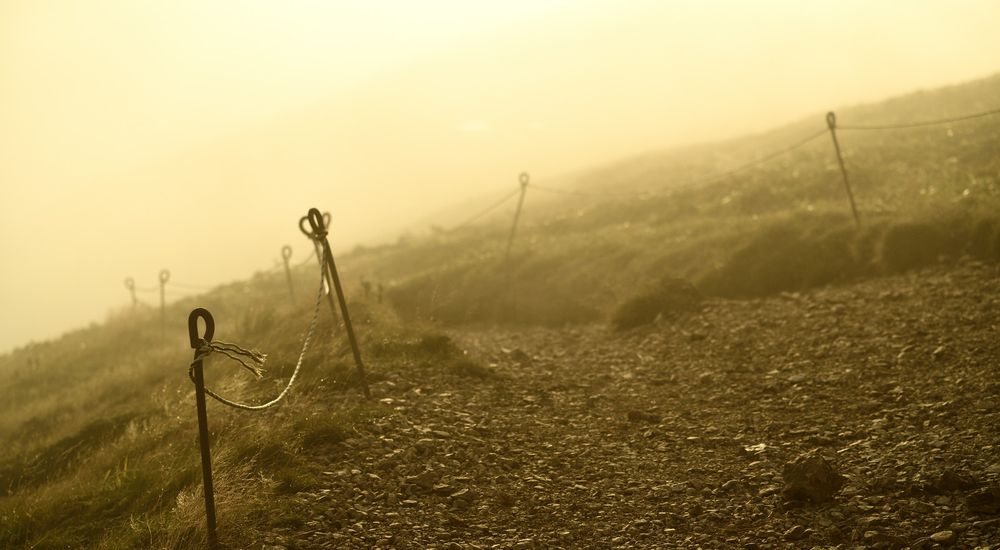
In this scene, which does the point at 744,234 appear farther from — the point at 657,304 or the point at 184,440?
the point at 184,440

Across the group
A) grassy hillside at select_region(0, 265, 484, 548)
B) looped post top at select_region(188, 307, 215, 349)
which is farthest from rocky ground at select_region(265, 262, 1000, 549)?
looped post top at select_region(188, 307, 215, 349)

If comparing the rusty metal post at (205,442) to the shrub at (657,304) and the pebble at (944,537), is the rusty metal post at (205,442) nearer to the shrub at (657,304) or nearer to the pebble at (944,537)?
the pebble at (944,537)

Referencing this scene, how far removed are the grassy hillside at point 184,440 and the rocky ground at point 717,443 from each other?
0.36 metres

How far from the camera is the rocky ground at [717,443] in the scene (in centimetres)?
552

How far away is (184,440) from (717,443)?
215 inches

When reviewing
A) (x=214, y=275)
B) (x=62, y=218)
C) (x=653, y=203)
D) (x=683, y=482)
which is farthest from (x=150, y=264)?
(x=683, y=482)

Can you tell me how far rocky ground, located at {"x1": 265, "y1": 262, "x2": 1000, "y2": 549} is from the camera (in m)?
5.52

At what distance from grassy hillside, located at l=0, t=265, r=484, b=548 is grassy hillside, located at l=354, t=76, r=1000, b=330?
261 cm

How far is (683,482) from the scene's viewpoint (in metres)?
6.46

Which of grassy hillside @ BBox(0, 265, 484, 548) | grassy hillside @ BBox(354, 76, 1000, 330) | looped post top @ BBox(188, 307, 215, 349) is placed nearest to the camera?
looped post top @ BBox(188, 307, 215, 349)

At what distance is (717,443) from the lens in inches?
286

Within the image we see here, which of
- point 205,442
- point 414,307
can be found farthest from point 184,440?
point 414,307

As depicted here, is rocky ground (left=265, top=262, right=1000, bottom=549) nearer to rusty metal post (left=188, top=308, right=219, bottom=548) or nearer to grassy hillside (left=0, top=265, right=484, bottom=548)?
grassy hillside (left=0, top=265, right=484, bottom=548)

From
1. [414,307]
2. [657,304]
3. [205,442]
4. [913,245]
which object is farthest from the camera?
[414,307]
